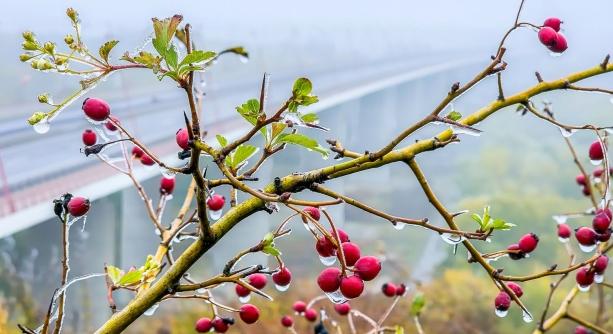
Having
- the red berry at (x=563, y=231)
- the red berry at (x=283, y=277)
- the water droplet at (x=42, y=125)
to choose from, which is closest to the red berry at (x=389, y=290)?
the red berry at (x=563, y=231)

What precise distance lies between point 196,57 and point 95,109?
0.16m

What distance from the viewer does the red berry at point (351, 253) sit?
583 mm

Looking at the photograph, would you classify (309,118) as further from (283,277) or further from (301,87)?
(283,277)

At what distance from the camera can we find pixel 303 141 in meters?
0.50

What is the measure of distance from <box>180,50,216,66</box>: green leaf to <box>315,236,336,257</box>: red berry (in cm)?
21

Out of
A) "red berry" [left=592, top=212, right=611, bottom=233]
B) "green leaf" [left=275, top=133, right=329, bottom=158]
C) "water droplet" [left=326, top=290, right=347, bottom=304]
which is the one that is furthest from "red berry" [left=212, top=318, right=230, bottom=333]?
"red berry" [left=592, top=212, right=611, bottom=233]

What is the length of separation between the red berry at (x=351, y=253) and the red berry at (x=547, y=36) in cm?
32

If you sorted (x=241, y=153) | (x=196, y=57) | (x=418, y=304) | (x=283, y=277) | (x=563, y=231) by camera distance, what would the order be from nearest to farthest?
(x=196, y=57) → (x=241, y=153) → (x=283, y=277) → (x=563, y=231) → (x=418, y=304)

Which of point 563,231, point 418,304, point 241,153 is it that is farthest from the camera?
point 418,304

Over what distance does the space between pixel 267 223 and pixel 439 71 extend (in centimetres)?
944

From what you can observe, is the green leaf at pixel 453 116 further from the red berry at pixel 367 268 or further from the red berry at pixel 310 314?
the red berry at pixel 310 314

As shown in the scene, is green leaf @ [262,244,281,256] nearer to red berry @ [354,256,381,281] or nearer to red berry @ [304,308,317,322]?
red berry @ [354,256,381,281]

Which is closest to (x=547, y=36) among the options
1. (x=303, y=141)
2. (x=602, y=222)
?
(x=602, y=222)

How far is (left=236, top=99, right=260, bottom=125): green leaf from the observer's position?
1.54 ft
